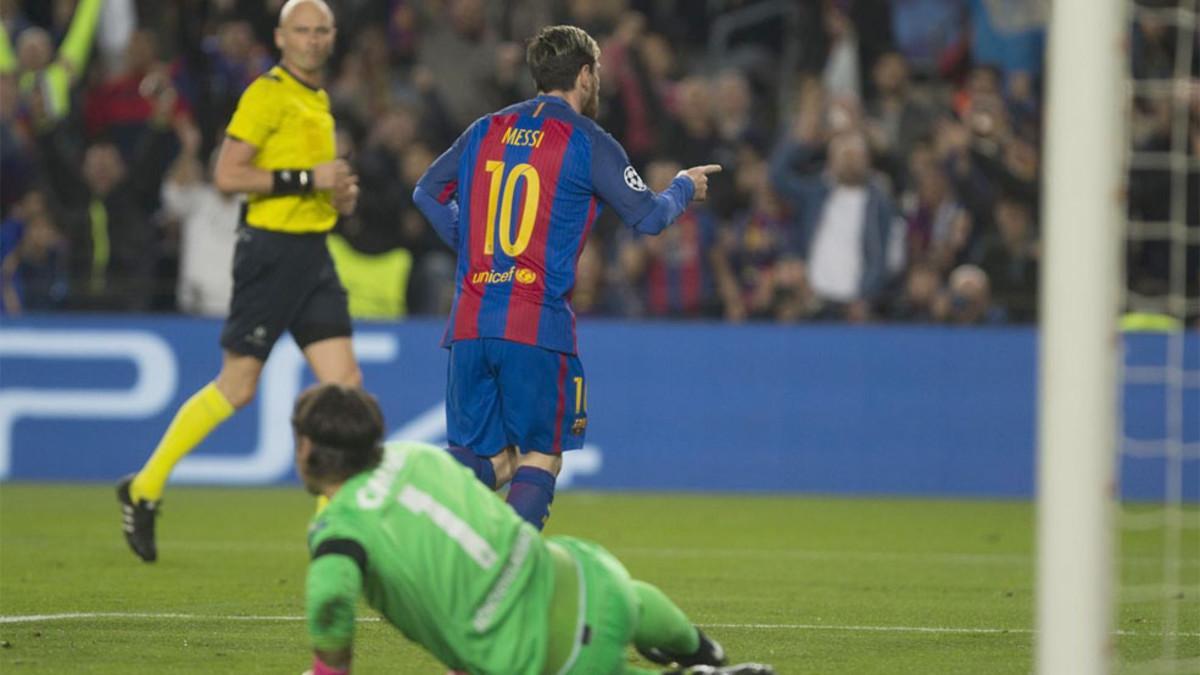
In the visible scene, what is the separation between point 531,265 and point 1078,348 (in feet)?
8.75

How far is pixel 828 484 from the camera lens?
1480 cm

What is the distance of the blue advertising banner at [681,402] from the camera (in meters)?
14.7

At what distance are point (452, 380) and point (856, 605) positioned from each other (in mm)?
2340

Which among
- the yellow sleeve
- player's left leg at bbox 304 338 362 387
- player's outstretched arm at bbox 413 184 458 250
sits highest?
the yellow sleeve

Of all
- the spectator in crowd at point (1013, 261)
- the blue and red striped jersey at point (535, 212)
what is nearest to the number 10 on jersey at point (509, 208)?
the blue and red striped jersey at point (535, 212)

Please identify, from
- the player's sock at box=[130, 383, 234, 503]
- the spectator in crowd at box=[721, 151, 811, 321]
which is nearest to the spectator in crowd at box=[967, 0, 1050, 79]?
the spectator in crowd at box=[721, 151, 811, 321]

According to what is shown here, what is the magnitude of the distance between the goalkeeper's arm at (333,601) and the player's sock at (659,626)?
2.82 ft

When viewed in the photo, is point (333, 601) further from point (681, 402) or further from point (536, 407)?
point (681, 402)

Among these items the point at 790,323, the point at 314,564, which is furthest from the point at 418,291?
the point at 314,564

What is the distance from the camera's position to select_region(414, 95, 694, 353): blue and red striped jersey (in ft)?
23.5

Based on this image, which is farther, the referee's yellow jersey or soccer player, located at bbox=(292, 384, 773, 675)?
the referee's yellow jersey

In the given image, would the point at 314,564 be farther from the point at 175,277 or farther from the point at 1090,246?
the point at 175,277

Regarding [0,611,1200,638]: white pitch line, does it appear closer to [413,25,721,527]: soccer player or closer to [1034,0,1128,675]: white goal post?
[413,25,721,527]: soccer player

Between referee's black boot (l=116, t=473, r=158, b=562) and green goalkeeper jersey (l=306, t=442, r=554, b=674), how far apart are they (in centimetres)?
441
